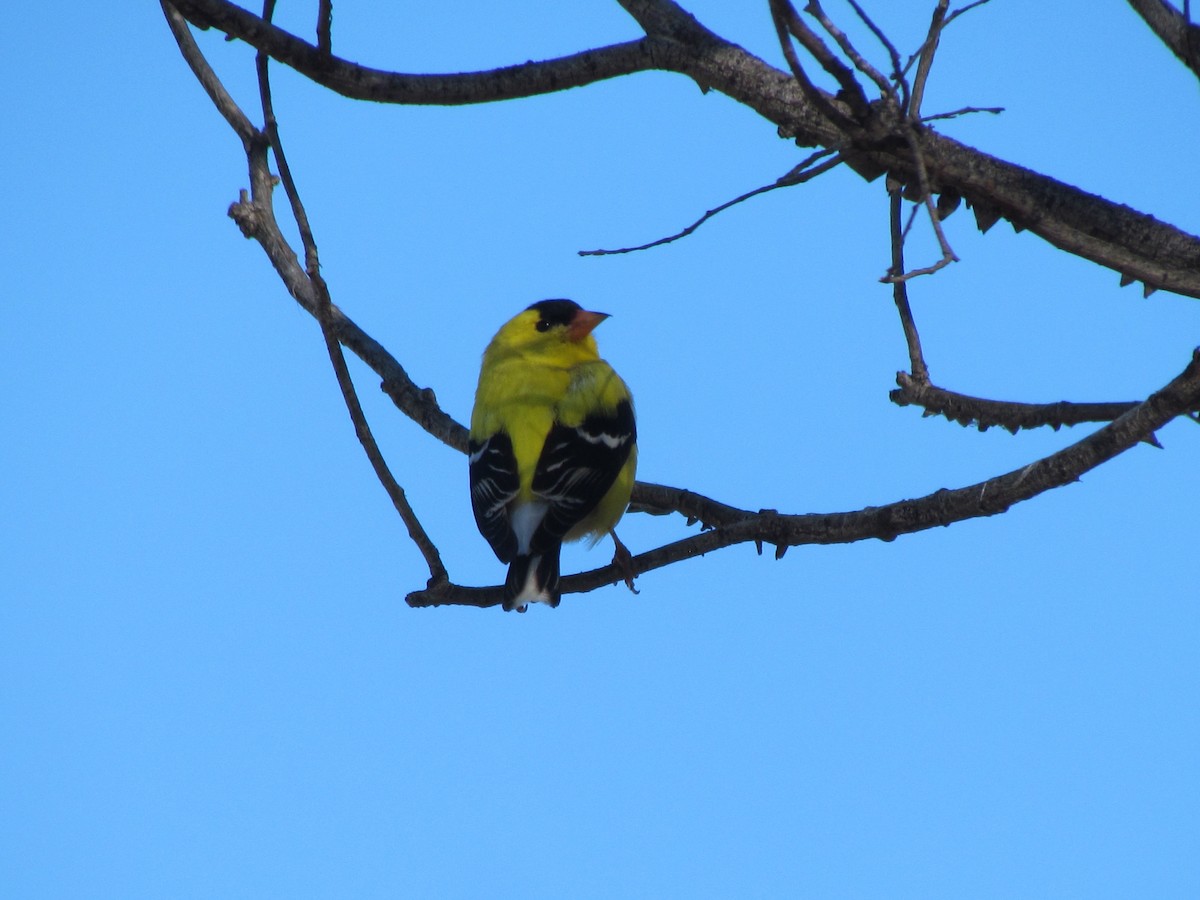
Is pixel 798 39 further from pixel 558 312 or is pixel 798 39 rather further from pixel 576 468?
pixel 558 312

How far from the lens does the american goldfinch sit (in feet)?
14.8

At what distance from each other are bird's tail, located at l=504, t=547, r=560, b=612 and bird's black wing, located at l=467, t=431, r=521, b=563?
21cm

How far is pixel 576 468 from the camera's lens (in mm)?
4734

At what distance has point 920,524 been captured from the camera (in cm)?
300

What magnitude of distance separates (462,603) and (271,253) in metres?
1.55

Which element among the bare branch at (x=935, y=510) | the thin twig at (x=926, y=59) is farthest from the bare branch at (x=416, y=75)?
the bare branch at (x=935, y=510)

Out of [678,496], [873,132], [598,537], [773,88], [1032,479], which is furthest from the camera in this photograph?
[598,537]

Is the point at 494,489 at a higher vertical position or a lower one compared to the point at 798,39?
higher

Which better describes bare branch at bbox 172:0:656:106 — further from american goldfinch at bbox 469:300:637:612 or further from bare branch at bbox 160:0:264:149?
american goldfinch at bbox 469:300:637:612

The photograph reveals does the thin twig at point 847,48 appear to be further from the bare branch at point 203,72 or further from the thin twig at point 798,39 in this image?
the bare branch at point 203,72

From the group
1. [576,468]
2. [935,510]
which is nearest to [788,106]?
[935,510]

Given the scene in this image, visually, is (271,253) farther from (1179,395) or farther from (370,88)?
(1179,395)

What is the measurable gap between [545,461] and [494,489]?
0.74 feet

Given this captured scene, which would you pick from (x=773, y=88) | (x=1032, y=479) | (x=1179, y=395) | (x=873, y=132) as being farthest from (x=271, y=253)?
(x=1179, y=395)
